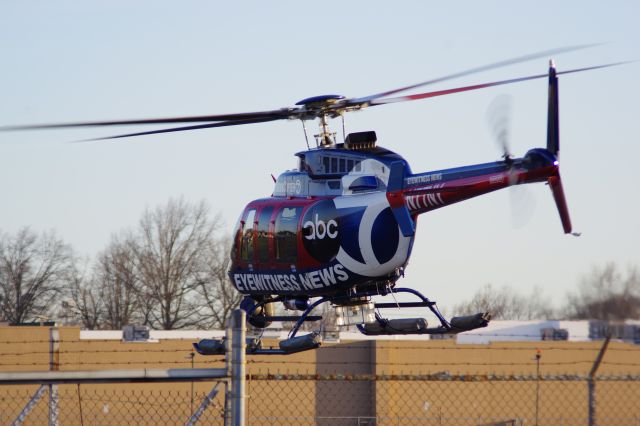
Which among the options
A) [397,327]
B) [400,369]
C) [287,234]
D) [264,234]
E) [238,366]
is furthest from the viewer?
[400,369]

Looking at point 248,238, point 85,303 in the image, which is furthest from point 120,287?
point 248,238

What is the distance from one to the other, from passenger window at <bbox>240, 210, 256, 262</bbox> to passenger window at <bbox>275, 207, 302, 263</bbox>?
820 millimetres

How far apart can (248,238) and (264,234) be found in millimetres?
569

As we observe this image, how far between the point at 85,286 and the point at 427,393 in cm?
3126

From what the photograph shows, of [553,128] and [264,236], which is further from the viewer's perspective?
[264,236]

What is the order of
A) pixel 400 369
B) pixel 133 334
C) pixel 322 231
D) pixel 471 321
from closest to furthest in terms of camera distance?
pixel 471 321, pixel 322 231, pixel 133 334, pixel 400 369

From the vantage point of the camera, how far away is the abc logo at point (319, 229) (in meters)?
19.4

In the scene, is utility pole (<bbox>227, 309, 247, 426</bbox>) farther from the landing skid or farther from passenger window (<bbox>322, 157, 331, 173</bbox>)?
passenger window (<bbox>322, 157, 331, 173</bbox>)

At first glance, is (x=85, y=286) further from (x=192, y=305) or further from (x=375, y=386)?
(x=375, y=386)

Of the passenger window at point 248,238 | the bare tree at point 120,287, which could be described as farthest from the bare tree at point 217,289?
the passenger window at point 248,238

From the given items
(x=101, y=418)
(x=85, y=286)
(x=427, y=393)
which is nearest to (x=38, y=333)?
(x=101, y=418)

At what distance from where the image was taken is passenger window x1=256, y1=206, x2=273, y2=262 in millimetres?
20672

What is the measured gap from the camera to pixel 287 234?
20172 mm

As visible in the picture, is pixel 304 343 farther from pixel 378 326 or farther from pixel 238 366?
pixel 238 366
